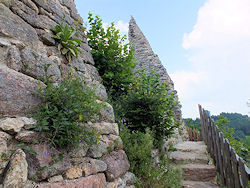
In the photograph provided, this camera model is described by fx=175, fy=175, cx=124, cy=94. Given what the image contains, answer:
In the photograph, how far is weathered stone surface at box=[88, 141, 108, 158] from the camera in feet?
6.68

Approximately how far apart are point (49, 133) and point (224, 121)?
7.23m

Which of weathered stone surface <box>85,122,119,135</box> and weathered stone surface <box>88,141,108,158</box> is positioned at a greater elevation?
weathered stone surface <box>85,122,119,135</box>

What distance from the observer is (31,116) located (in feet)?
5.14

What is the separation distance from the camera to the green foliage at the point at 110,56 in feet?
13.4

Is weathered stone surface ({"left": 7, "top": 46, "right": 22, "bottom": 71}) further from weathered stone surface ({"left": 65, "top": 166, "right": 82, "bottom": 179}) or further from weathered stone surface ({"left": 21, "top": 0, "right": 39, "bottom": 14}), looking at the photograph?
weathered stone surface ({"left": 65, "top": 166, "right": 82, "bottom": 179})

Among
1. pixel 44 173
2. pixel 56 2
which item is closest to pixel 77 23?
pixel 56 2

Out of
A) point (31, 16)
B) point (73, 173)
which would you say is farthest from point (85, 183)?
point (31, 16)

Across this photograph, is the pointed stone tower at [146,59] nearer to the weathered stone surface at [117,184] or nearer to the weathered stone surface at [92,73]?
the weathered stone surface at [92,73]

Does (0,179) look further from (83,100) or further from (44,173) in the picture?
(83,100)

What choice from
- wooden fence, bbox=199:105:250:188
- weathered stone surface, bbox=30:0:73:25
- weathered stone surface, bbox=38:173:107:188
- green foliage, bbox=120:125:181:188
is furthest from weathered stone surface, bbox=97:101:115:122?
wooden fence, bbox=199:105:250:188

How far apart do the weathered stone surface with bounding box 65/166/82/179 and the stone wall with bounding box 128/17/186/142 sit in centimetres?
689

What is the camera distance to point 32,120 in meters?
1.54

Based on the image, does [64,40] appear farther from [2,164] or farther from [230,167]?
[230,167]

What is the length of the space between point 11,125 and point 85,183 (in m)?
0.89
